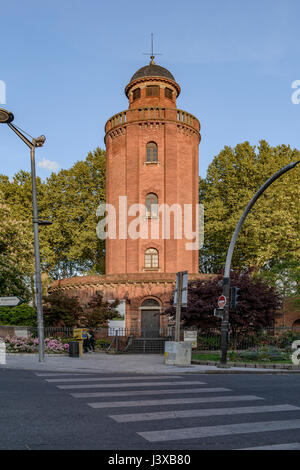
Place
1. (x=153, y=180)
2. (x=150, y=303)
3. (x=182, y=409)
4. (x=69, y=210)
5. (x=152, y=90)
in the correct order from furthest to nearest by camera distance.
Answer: (x=69, y=210) → (x=152, y=90) → (x=153, y=180) → (x=150, y=303) → (x=182, y=409)

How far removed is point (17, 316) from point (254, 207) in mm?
19864

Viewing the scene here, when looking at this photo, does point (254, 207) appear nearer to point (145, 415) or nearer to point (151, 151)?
point (151, 151)

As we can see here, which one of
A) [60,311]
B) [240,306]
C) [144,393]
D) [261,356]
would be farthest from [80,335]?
[144,393]

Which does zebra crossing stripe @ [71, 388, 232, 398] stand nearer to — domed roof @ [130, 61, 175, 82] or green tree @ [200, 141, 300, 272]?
green tree @ [200, 141, 300, 272]

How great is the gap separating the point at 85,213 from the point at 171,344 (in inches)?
1070

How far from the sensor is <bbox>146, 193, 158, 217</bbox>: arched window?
33094mm

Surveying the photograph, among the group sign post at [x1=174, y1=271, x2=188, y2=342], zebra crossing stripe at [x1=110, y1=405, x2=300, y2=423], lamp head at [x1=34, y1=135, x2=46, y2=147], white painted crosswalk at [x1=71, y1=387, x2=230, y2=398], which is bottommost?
white painted crosswalk at [x1=71, y1=387, x2=230, y2=398]

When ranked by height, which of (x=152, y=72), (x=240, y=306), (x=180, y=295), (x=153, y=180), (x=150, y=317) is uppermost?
(x=152, y=72)

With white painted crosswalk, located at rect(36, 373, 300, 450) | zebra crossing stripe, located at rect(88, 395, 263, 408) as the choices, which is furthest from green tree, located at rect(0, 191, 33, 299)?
zebra crossing stripe, located at rect(88, 395, 263, 408)

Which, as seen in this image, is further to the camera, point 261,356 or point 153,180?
point 153,180

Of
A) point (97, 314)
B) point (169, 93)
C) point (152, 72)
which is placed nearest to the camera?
point (97, 314)

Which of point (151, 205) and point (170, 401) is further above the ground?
point (151, 205)

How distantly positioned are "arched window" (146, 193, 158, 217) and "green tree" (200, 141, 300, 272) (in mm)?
5700

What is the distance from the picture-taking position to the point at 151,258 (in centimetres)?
3309
